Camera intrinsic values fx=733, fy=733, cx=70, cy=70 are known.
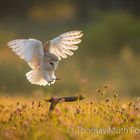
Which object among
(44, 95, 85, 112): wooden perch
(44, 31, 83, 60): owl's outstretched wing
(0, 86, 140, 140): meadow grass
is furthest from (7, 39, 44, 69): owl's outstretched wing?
(44, 95, 85, 112): wooden perch

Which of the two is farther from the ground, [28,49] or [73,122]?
[28,49]

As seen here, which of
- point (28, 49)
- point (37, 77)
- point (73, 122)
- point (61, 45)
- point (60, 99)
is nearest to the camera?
point (73, 122)

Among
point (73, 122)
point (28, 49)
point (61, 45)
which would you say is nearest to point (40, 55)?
point (28, 49)

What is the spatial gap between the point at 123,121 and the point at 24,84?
479 cm

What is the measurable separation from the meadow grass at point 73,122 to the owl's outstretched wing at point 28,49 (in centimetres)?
46

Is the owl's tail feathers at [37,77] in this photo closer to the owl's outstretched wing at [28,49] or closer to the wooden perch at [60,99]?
the owl's outstretched wing at [28,49]

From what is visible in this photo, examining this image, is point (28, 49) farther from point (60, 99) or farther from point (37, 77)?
point (60, 99)

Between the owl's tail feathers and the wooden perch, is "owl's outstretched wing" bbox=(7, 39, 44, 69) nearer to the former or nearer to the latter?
the owl's tail feathers

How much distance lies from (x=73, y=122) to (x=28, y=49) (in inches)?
46.6

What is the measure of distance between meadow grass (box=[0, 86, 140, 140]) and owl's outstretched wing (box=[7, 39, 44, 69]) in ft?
1.52

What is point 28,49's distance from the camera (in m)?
7.19

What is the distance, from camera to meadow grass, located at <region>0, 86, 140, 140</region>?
5840mm

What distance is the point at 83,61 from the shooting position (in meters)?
12.6

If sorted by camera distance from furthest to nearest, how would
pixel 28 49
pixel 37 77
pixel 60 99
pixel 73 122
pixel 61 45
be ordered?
pixel 61 45 → pixel 37 77 → pixel 28 49 → pixel 60 99 → pixel 73 122
